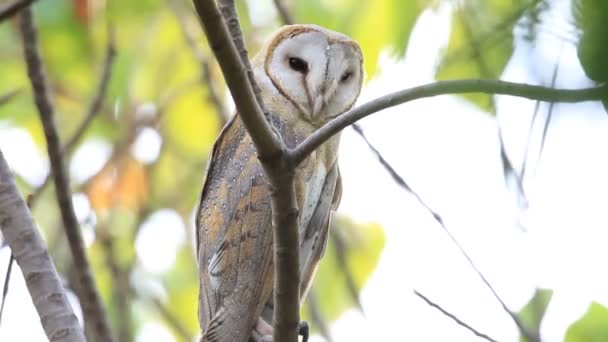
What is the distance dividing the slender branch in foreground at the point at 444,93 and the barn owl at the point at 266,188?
0.74 metres

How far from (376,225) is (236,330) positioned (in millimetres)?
2634

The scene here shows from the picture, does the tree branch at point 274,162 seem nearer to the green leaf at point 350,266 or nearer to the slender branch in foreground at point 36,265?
the slender branch in foreground at point 36,265

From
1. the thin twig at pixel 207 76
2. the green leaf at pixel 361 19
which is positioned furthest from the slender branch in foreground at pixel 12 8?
the thin twig at pixel 207 76

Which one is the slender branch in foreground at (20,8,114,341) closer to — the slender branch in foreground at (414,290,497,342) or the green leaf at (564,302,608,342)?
the slender branch in foreground at (414,290,497,342)

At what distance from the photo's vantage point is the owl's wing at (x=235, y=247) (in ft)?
9.09

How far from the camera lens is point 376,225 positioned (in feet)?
17.3

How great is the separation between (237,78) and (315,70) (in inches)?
54.9

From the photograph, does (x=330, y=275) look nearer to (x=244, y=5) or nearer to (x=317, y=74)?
(x=244, y=5)

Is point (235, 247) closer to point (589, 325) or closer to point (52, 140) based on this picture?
point (52, 140)

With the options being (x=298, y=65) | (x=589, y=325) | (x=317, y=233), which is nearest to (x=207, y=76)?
(x=298, y=65)

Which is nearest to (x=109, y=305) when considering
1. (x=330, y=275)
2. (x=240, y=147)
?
(x=330, y=275)

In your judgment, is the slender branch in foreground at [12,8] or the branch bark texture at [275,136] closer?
the branch bark texture at [275,136]

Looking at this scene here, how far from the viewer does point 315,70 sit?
3.23 m

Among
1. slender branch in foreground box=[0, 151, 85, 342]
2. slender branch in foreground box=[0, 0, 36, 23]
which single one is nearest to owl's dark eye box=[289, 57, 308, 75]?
slender branch in foreground box=[0, 151, 85, 342]
